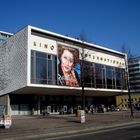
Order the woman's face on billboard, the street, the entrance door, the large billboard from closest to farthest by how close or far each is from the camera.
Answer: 1. the street
2. the large billboard
3. the woman's face on billboard
4. the entrance door

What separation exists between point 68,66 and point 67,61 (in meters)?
1.06

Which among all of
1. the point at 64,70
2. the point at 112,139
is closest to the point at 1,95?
the point at 64,70

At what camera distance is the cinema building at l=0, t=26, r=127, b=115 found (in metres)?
50.5

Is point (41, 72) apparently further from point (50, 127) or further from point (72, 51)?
point (50, 127)

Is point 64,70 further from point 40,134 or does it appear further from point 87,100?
point 40,134

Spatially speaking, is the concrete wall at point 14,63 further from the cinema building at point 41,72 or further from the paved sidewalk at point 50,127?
the paved sidewalk at point 50,127

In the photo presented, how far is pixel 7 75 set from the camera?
174 ft

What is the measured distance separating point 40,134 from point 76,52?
4039 centimetres

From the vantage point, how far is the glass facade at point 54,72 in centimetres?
5103

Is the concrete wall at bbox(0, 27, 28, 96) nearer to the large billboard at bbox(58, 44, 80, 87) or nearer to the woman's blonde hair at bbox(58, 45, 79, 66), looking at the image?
the large billboard at bbox(58, 44, 80, 87)

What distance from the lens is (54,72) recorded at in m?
54.8

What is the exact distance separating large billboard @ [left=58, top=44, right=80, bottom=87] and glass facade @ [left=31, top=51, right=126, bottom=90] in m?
1.28

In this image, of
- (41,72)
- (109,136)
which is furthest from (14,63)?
(109,136)

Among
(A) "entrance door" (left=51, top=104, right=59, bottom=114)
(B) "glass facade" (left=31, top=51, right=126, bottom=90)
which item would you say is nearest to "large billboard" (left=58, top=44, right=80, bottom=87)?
(B) "glass facade" (left=31, top=51, right=126, bottom=90)
